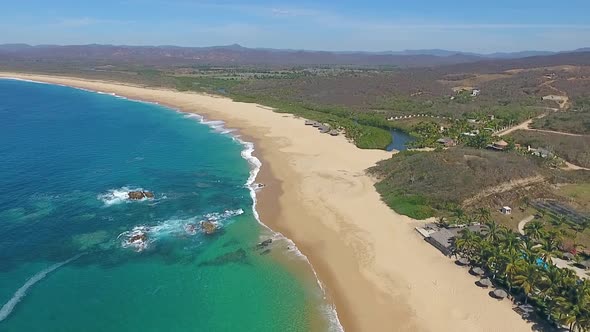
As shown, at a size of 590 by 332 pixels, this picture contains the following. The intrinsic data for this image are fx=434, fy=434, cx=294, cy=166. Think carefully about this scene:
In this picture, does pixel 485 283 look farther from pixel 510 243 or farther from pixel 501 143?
pixel 501 143

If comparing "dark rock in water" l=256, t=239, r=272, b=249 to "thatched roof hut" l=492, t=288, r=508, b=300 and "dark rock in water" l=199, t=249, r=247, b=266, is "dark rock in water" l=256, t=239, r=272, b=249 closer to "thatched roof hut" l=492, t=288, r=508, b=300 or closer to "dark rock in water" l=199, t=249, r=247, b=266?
"dark rock in water" l=199, t=249, r=247, b=266

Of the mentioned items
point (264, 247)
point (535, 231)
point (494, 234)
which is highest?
point (494, 234)

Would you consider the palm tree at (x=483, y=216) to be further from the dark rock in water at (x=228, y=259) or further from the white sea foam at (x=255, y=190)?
the dark rock in water at (x=228, y=259)

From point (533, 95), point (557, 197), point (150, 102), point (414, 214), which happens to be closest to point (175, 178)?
point (414, 214)

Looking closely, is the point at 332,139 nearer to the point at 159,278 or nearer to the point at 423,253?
the point at 423,253

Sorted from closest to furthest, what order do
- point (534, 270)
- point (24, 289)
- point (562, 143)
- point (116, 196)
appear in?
point (534, 270) → point (24, 289) → point (116, 196) → point (562, 143)

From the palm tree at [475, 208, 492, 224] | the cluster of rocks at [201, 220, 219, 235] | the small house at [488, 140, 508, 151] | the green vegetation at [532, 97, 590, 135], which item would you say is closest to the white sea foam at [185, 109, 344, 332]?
the cluster of rocks at [201, 220, 219, 235]

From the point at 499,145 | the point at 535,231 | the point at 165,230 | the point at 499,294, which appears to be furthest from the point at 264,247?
the point at 499,145
